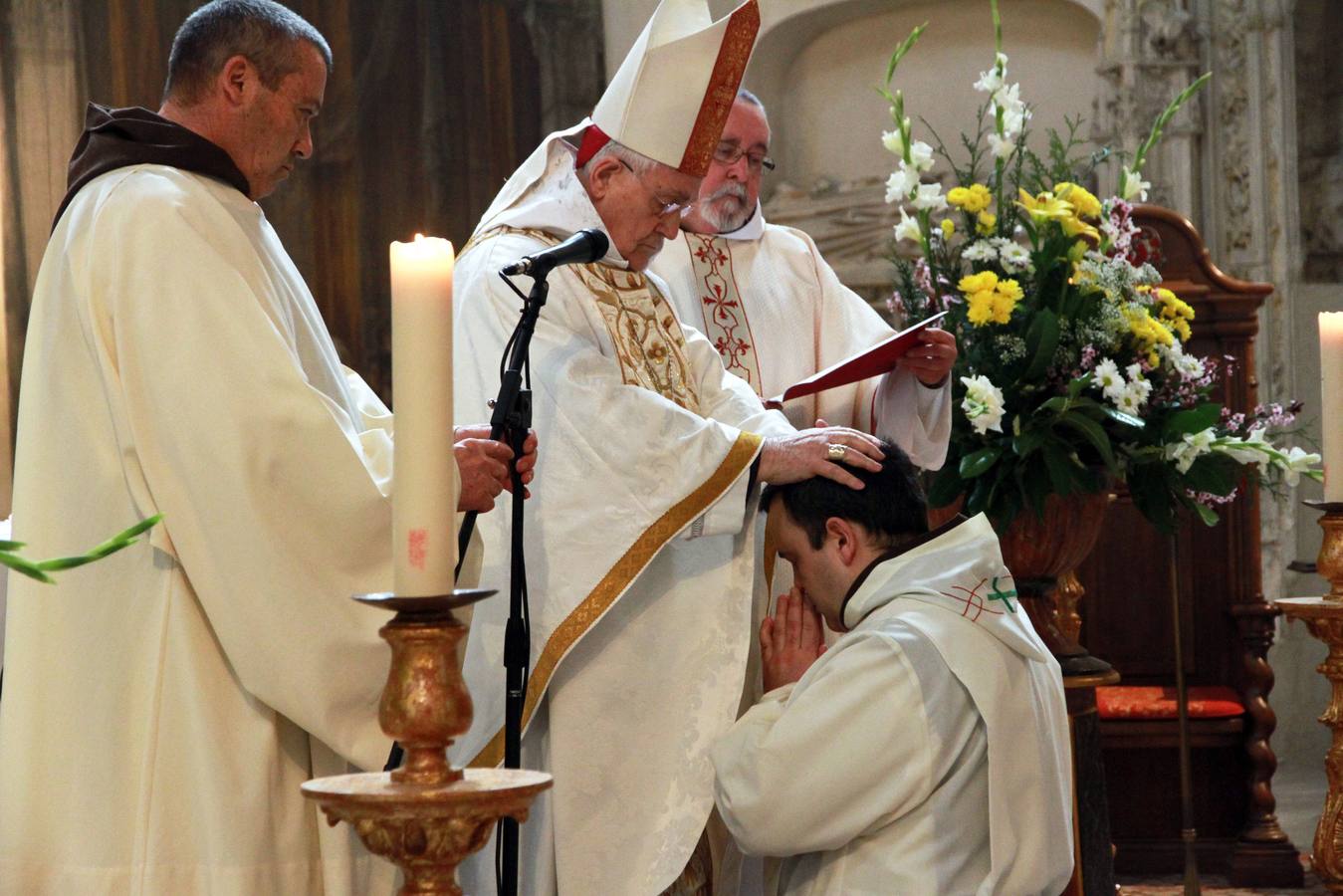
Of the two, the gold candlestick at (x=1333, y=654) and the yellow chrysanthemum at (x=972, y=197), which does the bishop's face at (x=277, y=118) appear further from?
the yellow chrysanthemum at (x=972, y=197)

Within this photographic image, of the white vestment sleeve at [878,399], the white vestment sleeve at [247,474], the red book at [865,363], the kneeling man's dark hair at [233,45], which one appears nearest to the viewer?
the white vestment sleeve at [247,474]

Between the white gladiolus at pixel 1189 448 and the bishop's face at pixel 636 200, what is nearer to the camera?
the bishop's face at pixel 636 200

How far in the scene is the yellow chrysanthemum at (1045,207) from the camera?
3963mm

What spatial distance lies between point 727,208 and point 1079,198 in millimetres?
892

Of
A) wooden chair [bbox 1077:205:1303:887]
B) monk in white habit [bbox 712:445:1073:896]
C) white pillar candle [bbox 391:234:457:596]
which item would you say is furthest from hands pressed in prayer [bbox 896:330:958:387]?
wooden chair [bbox 1077:205:1303:887]

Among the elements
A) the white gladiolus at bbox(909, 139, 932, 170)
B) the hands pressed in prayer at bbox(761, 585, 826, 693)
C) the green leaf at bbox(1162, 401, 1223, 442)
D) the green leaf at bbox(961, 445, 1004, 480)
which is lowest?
the hands pressed in prayer at bbox(761, 585, 826, 693)

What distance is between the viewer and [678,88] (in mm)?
3178

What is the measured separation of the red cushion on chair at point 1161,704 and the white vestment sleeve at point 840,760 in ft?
11.6

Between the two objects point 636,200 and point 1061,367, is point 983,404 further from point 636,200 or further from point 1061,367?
point 636,200

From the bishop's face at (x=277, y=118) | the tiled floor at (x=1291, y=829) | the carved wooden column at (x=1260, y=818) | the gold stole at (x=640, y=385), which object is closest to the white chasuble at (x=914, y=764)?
the gold stole at (x=640, y=385)

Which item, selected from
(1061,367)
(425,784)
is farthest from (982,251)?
(425,784)

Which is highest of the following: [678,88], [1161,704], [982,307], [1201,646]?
[678,88]

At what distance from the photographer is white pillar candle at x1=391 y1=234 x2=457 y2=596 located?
164 cm

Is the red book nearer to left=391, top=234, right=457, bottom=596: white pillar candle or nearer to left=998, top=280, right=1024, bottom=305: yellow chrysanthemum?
left=998, top=280, right=1024, bottom=305: yellow chrysanthemum
